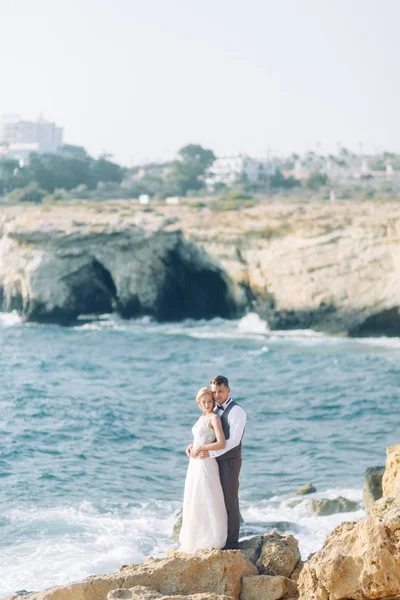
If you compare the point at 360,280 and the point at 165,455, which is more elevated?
the point at 360,280

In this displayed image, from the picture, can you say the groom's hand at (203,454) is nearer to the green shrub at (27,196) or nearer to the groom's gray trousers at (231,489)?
the groom's gray trousers at (231,489)

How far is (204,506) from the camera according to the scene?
8.73 meters

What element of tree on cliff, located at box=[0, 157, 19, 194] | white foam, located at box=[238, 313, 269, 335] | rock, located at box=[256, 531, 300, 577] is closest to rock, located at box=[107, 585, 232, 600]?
rock, located at box=[256, 531, 300, 577]

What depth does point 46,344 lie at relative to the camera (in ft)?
121

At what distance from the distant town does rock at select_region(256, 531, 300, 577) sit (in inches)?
2124

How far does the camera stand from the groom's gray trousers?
880 centimetres

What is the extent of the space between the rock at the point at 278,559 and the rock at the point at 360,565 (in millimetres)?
1175

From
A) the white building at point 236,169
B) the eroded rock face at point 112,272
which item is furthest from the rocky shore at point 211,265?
the white building at point 236,169

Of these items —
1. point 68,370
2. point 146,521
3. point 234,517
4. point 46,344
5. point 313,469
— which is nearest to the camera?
point 234,517

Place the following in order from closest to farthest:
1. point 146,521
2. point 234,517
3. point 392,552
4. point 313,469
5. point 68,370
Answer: point 392,552 → point 234,517 → point 146,521 → point 313,469 → point 68,370

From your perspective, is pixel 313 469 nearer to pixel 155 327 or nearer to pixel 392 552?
pixel 392 552

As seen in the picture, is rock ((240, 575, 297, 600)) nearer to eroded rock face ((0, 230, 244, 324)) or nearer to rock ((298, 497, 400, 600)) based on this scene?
rock ((298, 497, 400, 600))

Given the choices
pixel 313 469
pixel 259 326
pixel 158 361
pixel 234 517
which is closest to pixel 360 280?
Answer: pixel 259 326

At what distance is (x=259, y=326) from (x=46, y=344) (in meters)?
9.48
